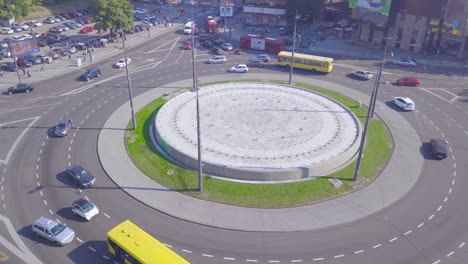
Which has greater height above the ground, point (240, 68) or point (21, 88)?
point (240, 68)

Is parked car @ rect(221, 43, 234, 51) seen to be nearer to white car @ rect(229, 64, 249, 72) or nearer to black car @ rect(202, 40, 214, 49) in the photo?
black car @ rect(202, 40, 214, 49)

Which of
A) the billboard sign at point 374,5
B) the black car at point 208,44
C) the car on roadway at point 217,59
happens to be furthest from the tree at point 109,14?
the billboard sign at point 374,5

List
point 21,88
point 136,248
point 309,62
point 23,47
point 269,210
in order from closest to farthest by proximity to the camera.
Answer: point 136,248, point 269,210, point 21,88, point 23,47, point 309,62

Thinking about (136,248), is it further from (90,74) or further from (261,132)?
(90,74)

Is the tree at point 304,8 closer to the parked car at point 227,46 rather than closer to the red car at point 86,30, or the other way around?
the parked car at point 227,46

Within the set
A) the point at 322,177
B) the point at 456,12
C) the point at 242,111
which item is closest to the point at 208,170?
the point at 322,177

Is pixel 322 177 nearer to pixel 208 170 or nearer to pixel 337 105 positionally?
pixel 208 170

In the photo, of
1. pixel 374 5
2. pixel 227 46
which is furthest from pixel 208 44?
pixel 374 5
